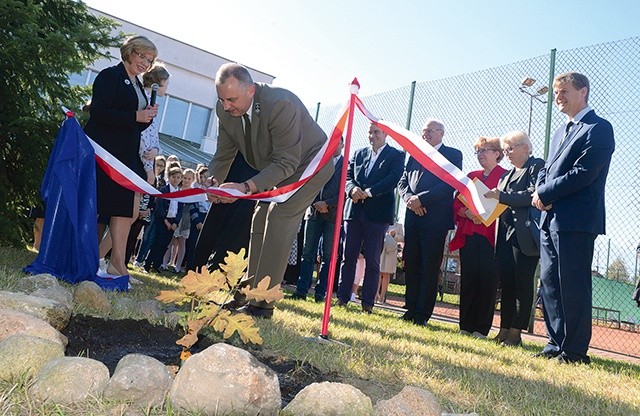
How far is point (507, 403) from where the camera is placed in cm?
226

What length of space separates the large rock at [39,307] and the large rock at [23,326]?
216mm

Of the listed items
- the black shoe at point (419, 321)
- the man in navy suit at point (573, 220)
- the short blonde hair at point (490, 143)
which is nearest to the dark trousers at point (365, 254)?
the black shoe at point (419, 321)

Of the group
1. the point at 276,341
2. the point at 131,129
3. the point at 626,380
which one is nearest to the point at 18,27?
the point at 131,129

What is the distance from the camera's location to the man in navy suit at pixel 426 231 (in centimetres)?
574

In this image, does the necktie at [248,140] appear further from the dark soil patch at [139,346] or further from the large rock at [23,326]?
the large rock at [23,326]

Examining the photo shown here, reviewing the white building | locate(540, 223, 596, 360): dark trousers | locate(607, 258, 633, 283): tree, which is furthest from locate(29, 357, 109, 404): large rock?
the white building

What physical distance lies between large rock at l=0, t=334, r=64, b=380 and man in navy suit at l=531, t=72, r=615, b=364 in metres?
3.23

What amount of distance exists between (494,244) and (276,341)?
3.26 metres

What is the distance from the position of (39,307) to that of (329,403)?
1306mm

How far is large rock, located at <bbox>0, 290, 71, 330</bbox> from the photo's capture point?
2.31 metres

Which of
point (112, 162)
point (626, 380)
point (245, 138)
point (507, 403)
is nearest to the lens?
point (507, 403)

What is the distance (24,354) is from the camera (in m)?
1.82

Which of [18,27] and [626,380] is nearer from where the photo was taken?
[626,380]

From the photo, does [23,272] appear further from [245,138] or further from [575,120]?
[575,120]
